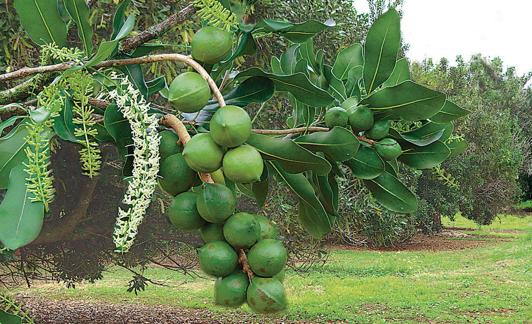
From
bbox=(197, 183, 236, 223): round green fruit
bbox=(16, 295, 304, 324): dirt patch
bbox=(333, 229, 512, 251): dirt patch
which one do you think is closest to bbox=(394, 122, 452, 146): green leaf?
bbox=(197, 183, 236, 223): round green fruit

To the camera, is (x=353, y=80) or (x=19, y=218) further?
(x=353, y=80)

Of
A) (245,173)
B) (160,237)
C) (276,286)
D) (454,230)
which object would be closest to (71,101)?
(245,173)

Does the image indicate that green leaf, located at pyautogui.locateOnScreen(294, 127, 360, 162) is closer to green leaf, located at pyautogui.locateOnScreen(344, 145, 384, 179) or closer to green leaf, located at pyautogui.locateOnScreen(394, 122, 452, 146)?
green leaf, located at pyautogui.locateOnScreen(344, 145, 384, 179)

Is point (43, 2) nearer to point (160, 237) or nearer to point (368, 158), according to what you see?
point (368, 158)

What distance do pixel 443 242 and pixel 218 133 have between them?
79.7ft

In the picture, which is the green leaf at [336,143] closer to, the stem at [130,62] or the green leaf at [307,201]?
the green leaf at [307,201]

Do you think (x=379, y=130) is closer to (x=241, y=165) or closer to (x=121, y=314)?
(x=241, y=165)

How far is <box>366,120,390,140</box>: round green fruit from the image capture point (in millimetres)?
1222

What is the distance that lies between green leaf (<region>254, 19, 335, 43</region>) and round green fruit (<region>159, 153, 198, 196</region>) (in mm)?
259

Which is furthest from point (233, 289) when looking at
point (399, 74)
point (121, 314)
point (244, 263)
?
point (121, 314)

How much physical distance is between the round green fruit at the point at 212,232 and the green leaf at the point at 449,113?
0.51 metres

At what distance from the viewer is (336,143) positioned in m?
1.12

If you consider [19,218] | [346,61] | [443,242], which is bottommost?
[443,242]

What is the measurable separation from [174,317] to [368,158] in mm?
10959
